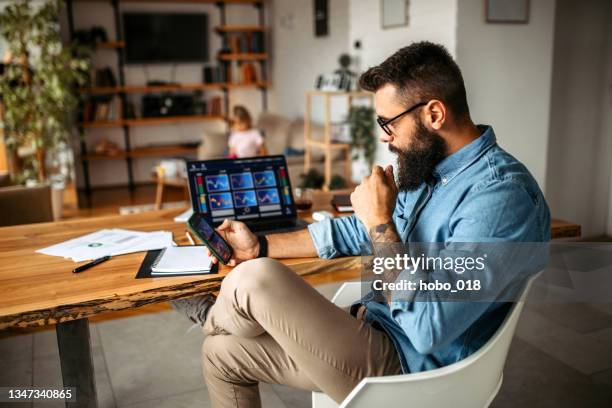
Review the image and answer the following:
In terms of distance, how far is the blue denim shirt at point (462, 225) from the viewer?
3.84 ft

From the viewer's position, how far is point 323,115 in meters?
6.27

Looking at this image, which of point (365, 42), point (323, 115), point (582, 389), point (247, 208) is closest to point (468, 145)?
point (247, 208)

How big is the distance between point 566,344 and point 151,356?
1.91 m

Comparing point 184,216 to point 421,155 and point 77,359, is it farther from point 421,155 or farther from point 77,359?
point 421,155

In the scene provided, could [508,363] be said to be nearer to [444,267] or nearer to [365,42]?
[444,267]

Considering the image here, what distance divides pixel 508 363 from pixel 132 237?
166 cm

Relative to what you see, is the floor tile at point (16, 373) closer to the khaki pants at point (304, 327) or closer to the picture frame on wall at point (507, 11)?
the khaki pants at point (304, 327)

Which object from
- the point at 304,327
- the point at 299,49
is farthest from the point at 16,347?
the point at 299,49

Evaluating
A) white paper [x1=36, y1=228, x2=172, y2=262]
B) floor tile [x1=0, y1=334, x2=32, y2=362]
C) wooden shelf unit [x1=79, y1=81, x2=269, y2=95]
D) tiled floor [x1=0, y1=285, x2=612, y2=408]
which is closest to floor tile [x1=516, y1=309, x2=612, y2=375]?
tiled floor [x1=0, y1=285, x2=612, y2=408]

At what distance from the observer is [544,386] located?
2242mm

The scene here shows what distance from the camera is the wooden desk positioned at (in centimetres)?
131

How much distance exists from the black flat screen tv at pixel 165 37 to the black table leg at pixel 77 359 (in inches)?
241

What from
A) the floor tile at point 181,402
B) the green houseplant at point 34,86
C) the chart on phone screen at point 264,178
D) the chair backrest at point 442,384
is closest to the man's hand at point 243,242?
the chart on phone screen at point 264,178

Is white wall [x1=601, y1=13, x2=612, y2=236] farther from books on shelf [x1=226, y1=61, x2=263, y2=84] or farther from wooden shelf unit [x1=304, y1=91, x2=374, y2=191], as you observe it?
books on shelf [x1=226, y1=61, x2=263, y2=84]
